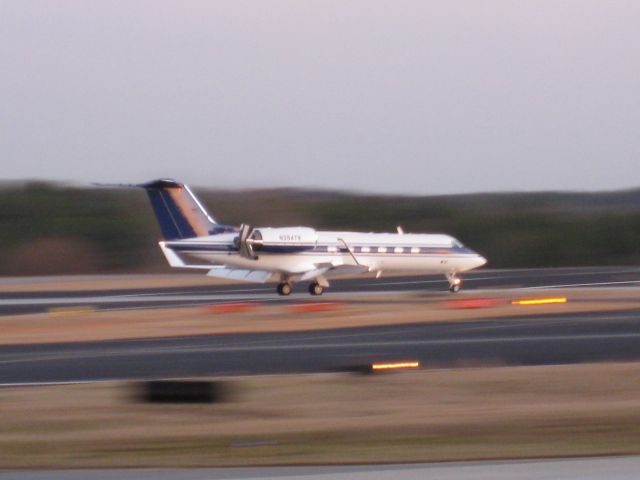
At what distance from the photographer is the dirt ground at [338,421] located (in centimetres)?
1040

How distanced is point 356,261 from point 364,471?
30.7 meters

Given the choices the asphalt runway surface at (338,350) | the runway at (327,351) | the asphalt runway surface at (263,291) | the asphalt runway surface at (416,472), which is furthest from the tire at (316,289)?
the asphalt runway surface at (416,472)

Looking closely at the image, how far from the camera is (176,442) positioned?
11.0 meters

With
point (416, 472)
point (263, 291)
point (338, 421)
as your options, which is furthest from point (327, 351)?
point (263, 291)

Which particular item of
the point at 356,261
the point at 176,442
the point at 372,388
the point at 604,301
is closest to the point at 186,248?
the point at 356,261

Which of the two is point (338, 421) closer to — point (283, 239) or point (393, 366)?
point (393, 366)

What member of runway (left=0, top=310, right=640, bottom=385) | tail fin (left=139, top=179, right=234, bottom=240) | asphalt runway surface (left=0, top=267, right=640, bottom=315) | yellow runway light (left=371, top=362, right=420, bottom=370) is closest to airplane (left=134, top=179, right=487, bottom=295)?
tail fin (left=139, top=179, right=234, bottom=240)

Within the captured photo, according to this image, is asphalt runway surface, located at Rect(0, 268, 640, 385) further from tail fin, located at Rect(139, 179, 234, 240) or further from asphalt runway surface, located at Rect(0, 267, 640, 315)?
tail fin, located at Rect(139, 179, 234, 240)

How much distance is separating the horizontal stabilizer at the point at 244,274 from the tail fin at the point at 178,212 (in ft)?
4.80

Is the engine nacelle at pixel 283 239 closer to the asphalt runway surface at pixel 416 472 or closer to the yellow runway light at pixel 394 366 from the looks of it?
the yellow runway light at pixel 394 366

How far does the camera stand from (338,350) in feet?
67.5

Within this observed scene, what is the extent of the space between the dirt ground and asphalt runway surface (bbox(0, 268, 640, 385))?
6.01 feet

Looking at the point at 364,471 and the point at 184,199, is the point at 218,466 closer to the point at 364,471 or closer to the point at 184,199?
the point at 364,471

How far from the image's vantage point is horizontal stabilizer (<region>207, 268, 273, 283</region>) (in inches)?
1556
